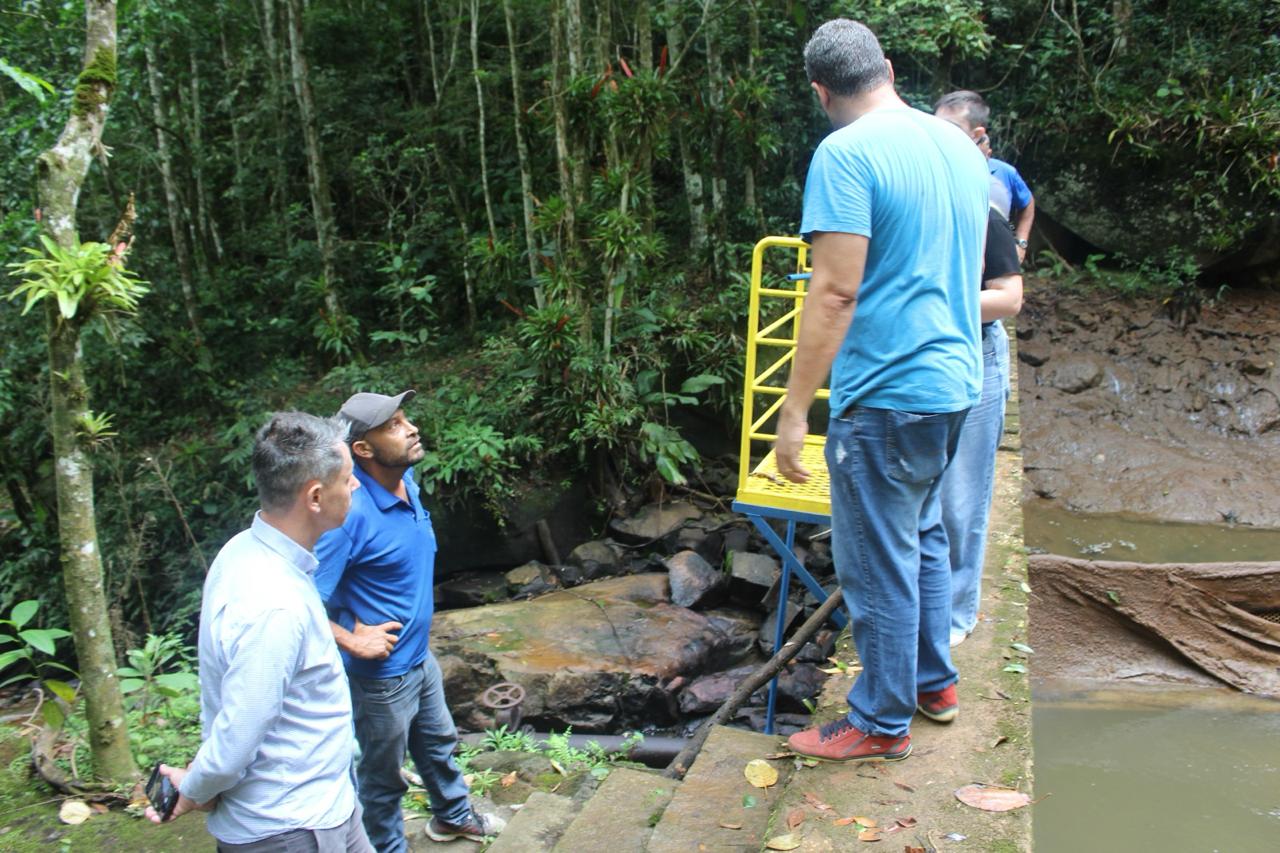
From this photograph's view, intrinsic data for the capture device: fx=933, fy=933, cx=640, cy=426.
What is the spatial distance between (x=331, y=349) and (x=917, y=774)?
8508 mm

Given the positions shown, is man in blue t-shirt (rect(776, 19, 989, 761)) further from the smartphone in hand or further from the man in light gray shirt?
the smartphone in hand

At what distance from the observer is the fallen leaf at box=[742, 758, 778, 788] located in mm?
2750

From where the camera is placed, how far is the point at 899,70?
1059 cm

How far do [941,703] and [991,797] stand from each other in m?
0.37

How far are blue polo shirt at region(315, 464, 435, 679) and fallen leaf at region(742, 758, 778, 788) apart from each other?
1072 millimetres

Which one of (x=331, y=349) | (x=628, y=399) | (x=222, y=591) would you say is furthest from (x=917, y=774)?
(x=331, y=349)

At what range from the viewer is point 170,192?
9.66 metres

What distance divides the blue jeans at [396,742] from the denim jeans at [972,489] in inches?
69.2

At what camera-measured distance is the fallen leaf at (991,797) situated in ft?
7.75

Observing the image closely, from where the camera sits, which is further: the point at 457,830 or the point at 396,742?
the point at 457,830

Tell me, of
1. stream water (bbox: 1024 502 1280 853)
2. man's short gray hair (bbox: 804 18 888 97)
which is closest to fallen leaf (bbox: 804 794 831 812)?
man's short gray hair (bbox: 804 18 888 97)

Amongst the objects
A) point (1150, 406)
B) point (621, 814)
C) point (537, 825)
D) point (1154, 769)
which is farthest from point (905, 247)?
point (1150, 406)

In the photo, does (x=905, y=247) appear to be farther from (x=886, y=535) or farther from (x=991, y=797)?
(x=991, y=797)

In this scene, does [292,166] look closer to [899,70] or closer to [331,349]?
[331,349]
